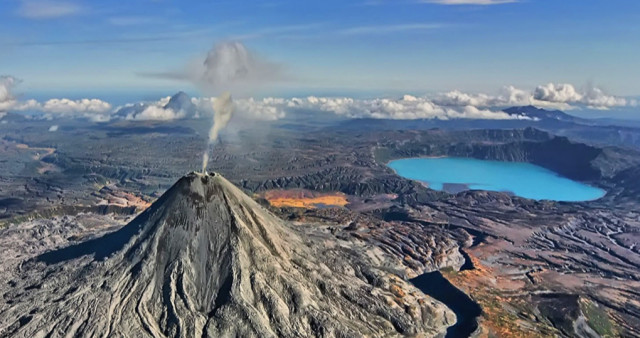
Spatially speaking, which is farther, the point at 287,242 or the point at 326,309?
the point at 287,242

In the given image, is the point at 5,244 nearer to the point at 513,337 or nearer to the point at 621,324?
the point at 513,337

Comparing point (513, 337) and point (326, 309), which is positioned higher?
point (326, 309)

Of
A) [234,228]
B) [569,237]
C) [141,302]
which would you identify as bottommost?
[569,237]

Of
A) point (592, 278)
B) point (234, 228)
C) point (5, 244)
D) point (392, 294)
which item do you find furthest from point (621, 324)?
point (5, 244)

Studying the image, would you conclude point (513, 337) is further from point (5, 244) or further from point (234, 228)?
point (5, 244)

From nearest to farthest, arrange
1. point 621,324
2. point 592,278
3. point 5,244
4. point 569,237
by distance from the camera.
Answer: point 621,324 → point 5,244 → point 592,278 → point 569,237

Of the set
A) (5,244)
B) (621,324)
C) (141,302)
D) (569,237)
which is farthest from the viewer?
(569,237)

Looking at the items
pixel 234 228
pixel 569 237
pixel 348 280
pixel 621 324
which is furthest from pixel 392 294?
pixel 569 237
